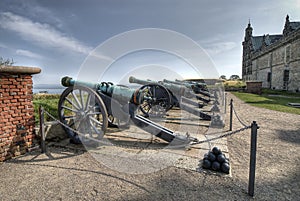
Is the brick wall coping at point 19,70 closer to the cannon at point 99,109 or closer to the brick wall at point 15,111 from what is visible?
the brick wall at point 15,111

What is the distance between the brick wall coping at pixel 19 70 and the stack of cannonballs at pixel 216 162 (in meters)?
3.44

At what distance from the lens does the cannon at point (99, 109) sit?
3.68m

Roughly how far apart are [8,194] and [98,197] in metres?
1.12

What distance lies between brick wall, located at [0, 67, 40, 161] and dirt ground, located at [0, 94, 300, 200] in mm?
243

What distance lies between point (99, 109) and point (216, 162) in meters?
2.44

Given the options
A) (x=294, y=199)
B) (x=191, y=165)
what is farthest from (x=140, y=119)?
(x=294, y=199)

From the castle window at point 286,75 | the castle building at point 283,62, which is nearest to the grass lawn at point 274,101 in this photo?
the castle building at point 283,62

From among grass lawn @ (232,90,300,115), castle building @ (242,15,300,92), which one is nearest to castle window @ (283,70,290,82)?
castle building @ (242,15,300,92)

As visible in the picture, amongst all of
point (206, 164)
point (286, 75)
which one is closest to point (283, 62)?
point (286, 75)

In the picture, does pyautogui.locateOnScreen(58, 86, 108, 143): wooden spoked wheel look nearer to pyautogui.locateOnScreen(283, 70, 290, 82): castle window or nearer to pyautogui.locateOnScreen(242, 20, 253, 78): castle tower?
pyautogui.locateOnScreen(283, 70, 290, 82): castle window

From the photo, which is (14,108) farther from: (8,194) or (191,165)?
(191,165)

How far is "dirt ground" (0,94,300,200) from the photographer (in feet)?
7.33

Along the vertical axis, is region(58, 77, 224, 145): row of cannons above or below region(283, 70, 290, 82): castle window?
below

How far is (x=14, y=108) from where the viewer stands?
10.3 feet
